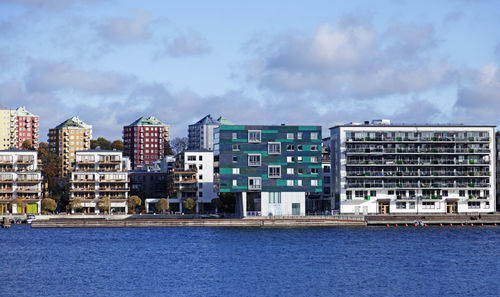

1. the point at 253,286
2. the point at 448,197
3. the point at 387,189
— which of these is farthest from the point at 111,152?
the point at 253,286

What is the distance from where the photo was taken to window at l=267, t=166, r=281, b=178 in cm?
14562

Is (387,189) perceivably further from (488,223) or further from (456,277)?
(456,277)

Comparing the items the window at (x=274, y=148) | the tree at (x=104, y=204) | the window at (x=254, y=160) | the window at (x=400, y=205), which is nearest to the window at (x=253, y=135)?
the window at (x=274, y=148)

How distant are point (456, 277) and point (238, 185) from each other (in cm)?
7243

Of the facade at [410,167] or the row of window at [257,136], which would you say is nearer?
the row of window at [257,136]

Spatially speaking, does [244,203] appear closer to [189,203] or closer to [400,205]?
[189,203]

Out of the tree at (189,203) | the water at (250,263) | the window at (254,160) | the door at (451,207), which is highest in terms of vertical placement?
the window at (254,160)

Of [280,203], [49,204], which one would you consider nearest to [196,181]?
[49,204]

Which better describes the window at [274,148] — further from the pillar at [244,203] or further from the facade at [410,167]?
the facade at [410,167]

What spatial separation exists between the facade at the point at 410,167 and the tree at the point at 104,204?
1970 inches

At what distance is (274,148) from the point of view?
14562cm

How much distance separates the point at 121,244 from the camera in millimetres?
108938

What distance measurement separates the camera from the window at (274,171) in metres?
146

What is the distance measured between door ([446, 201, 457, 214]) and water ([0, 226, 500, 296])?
24536 mm
